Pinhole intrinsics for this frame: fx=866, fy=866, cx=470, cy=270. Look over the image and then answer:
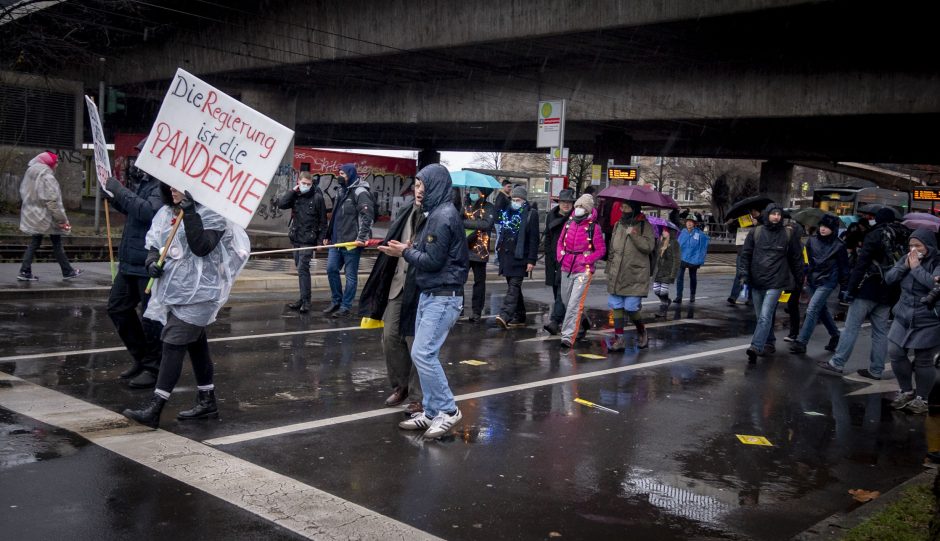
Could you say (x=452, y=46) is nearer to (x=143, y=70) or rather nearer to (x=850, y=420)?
(x=143, y=70)

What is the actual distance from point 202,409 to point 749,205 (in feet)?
25.1

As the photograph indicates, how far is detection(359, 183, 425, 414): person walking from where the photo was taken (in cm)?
664

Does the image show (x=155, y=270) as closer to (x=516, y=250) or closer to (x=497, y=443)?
(x=497, y=443)

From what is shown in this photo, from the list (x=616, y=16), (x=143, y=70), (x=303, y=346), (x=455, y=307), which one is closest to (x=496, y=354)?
(x=303, y=346)

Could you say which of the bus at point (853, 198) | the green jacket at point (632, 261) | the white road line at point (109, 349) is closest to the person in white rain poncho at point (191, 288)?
the white road line at point (109, 349)

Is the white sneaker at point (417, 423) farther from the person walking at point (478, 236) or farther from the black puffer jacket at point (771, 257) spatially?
the black puffer jacket at point (771, 257)

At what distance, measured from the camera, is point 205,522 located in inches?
175

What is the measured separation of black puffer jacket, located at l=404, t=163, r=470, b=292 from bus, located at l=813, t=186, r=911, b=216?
32.5 m

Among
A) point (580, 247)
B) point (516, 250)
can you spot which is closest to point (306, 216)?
point (516, 250)

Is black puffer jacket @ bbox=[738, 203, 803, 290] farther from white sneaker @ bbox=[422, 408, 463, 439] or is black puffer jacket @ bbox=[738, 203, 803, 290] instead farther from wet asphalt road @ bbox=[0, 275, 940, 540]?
white sneaker @ bbox=[422, 408, 463, 439]

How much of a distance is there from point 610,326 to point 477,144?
3543 cm

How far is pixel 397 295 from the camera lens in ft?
22.0

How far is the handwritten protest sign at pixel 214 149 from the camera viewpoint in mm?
5910

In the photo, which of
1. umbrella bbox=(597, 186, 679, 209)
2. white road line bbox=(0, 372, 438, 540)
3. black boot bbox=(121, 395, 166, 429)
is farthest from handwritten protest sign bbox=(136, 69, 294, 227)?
umbrella bbox=(597, 186, 679, 209)
